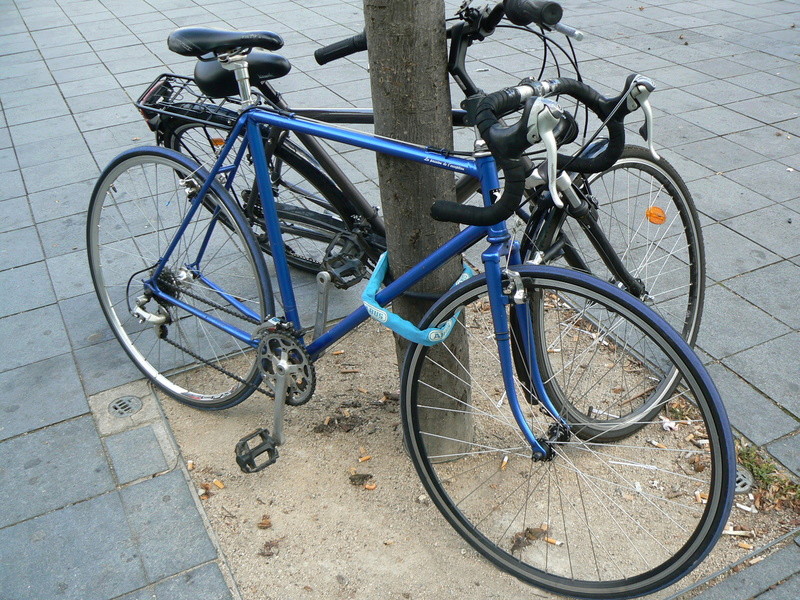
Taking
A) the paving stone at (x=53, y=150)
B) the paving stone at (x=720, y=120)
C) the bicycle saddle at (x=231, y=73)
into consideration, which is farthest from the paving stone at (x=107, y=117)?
the paving stone at (x=720, y=120)

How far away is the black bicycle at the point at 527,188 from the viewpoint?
2.14 metres

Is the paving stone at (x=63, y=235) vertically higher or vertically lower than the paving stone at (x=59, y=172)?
higher

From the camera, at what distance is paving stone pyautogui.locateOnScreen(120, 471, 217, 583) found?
8.30 ft

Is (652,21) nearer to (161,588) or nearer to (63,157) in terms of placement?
(63,157)

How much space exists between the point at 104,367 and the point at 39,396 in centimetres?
30

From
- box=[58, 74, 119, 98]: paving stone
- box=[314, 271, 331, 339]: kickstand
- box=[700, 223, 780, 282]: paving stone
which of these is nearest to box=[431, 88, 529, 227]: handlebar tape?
box=[314, 271, 331, 339]: kickstand

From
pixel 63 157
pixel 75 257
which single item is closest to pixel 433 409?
pixel 75 257

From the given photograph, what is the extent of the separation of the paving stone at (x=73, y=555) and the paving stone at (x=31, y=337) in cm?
108

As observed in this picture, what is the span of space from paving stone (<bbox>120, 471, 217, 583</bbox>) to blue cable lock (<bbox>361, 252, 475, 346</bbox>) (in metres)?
1.01

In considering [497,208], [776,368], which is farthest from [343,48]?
[776,368]

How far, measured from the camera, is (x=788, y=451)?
2779 mm

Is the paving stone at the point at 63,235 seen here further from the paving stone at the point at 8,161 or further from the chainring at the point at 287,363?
the chainring at the point at 287,363

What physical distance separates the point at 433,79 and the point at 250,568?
66.1 inches

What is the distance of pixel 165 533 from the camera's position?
2.63 metres
